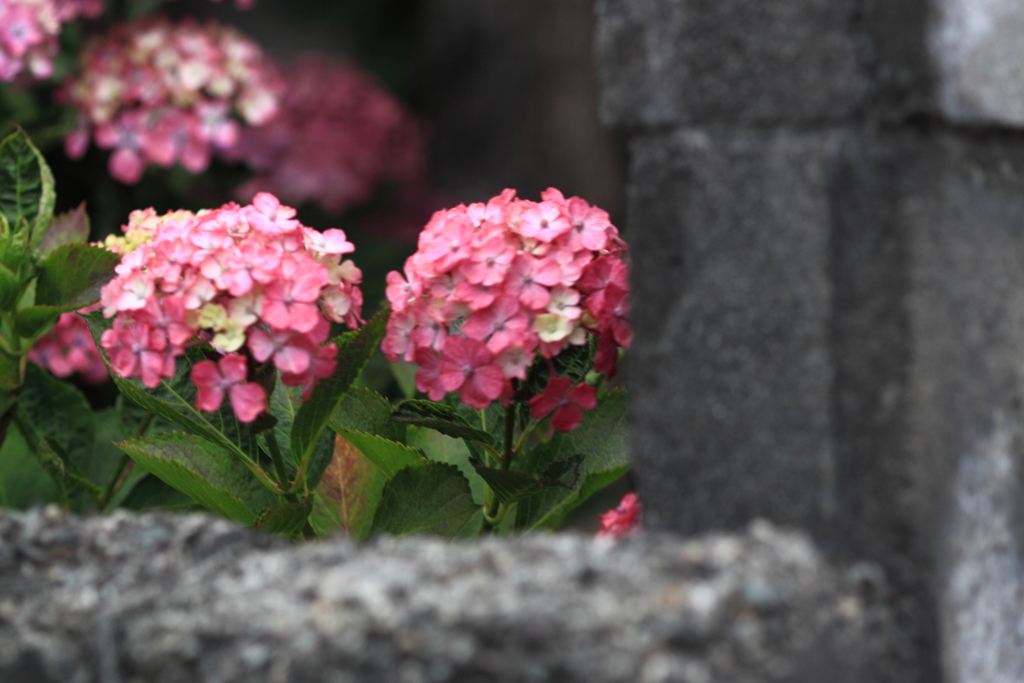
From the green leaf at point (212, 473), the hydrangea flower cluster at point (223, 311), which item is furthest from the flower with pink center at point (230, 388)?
the green leaf at point (212, 473)

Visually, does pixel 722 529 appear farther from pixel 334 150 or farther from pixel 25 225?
pixel 334 150

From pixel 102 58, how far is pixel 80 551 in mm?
1424

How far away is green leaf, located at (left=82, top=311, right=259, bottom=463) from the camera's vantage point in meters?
0.99

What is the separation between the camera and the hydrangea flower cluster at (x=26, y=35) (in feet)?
5.67

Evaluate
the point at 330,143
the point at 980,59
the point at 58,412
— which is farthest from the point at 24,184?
the point at 330,143

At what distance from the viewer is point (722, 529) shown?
0.79 metres

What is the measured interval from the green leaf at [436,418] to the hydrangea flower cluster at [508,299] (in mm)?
20

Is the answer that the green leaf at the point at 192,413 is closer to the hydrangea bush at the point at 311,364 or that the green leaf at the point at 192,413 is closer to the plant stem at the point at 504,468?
the hydrangea bush at the point at 311,364

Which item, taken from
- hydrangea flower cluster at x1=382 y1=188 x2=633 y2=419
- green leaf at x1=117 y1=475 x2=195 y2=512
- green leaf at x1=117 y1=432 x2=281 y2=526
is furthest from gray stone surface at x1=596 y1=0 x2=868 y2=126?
green leaf at x1=117 y1=475 x2=195 y2=512

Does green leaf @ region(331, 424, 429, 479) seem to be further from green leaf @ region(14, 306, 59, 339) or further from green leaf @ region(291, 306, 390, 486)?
green leaf @ region(14, 306, 59, 339)

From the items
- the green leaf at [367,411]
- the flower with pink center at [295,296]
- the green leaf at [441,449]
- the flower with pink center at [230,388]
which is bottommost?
the green leaf at [441,449]

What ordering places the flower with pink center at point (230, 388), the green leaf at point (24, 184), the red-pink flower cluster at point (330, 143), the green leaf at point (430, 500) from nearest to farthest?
the flower with pink center at point (230, 388) → the green leaf at point (430, 500) → the green leaf at point (24, 184) → the red-pink flower cluster at point (330, 143)

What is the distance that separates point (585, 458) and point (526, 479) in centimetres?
14

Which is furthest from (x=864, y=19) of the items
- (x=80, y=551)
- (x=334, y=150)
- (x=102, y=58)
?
(x=334, y=150)
